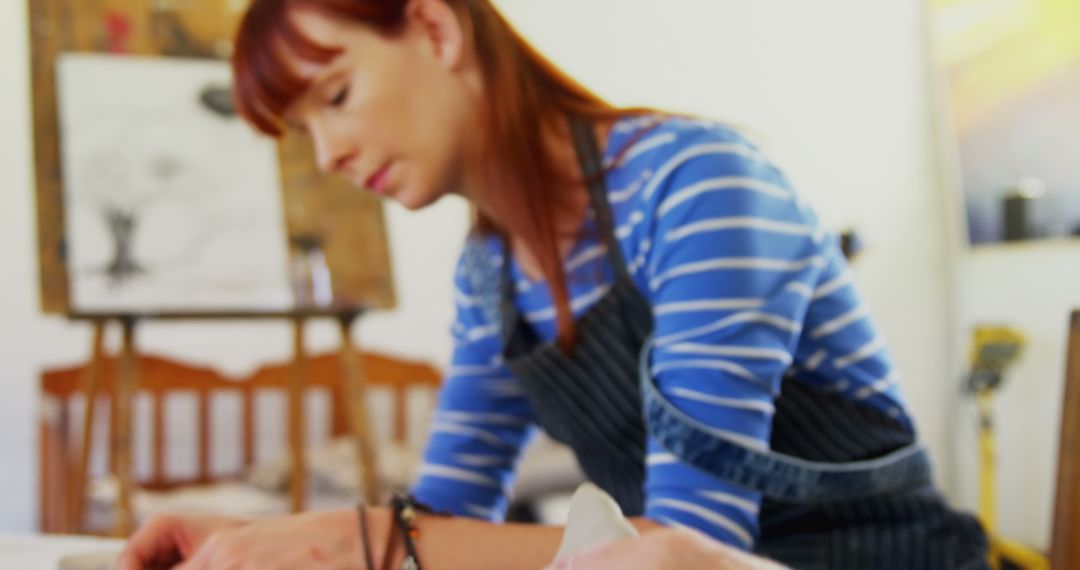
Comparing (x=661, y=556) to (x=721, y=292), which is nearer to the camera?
(x=661, y=556)

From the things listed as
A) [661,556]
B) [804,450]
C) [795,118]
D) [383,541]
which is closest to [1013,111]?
[795,118]

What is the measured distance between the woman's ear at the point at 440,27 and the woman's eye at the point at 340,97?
67 mm

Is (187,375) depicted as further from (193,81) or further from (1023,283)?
(1023,283)

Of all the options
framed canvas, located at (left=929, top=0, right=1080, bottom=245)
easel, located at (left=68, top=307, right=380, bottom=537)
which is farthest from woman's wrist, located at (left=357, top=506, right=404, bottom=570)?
framed canvas, located at (left=929, top=0, right=1080, bottom=245)

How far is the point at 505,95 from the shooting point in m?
0.73

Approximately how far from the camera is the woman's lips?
75cm

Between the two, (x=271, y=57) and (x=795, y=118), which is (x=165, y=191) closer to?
(x=271, y=57)

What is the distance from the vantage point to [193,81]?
2.09 m

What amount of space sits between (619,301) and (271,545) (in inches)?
11.1

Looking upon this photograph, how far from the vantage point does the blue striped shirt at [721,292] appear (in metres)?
0.61

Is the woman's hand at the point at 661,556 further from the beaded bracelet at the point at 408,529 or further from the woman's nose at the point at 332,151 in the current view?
the woman's nose at the point at 332,151

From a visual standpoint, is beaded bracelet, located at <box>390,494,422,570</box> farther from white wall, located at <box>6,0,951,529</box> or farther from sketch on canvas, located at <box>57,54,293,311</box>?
white wall, located at <box>6,0,951,529</box>

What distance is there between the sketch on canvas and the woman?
1.27 m

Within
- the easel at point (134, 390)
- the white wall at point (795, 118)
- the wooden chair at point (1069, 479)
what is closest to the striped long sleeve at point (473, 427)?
the wooden chair at point (1069, 479)
